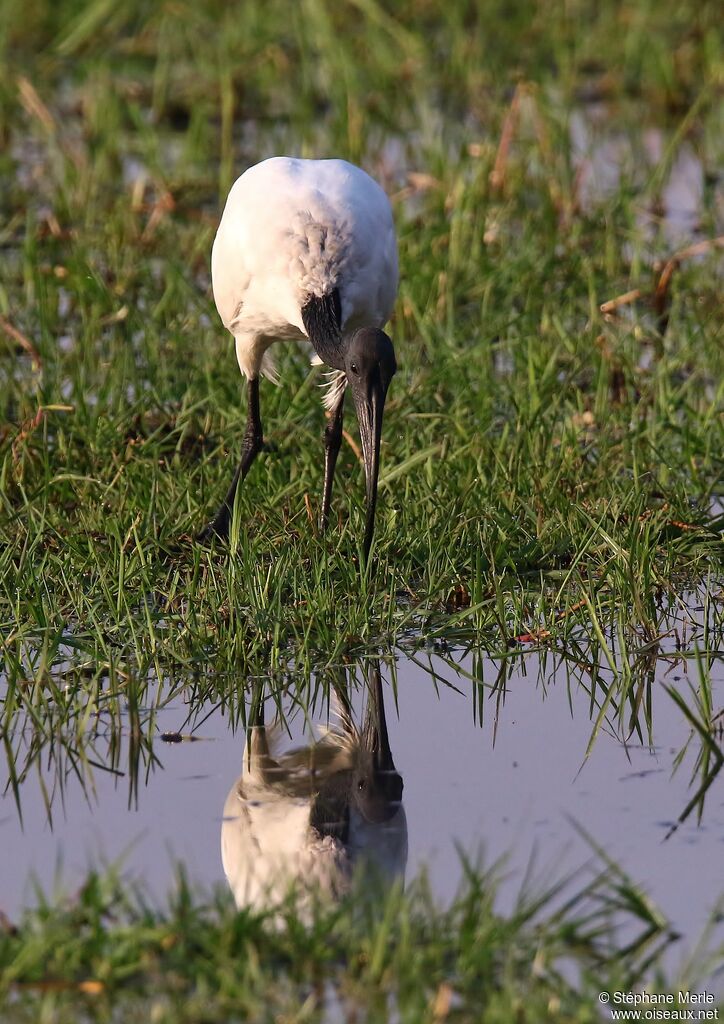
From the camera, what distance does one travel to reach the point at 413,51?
37.1 feet

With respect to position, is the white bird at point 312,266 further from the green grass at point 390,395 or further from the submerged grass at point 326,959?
the submerged grass at point 326,959

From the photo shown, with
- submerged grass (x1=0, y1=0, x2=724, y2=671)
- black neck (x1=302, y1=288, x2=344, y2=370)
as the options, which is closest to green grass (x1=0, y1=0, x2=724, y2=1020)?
submerged grass (x1=0, y1=0, x2=724, y2=671)

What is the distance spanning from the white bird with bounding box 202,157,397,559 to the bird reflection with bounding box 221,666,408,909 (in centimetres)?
95

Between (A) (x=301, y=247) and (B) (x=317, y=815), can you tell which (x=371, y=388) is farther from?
(B) (x=317, y=815)

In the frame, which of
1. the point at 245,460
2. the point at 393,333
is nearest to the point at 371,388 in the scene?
the point at 245,460

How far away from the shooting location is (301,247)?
5855 mm

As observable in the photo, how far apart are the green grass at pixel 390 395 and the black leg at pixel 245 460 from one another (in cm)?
8

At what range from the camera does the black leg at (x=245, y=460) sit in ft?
19.7

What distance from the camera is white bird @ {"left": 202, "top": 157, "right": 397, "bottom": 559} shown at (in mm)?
5824

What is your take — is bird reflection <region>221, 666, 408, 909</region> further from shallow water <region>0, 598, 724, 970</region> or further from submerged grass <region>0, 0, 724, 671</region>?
submerged grass <region>0, 0, 724, 671</region>

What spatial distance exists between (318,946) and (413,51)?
338 inches

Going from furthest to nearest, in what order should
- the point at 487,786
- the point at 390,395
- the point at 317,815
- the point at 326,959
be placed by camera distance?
the point at 390,395
the point at 487,786
the point at 317,815
the point at 326,959

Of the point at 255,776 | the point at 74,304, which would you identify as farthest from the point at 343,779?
the point at 74,304

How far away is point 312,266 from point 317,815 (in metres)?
2.11
